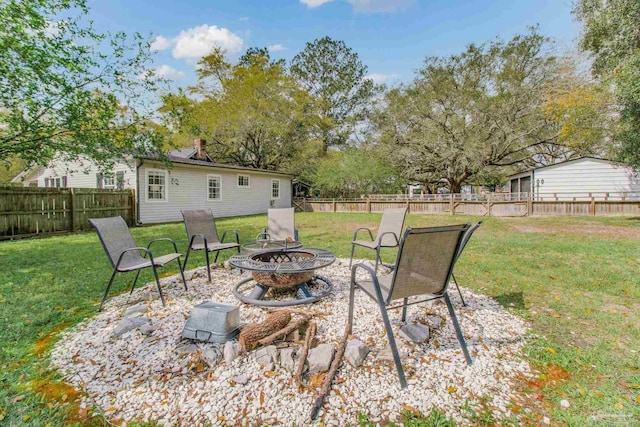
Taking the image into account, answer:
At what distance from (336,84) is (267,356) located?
Answer: 2561 cm

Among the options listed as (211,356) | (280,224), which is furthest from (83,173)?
(211,356)

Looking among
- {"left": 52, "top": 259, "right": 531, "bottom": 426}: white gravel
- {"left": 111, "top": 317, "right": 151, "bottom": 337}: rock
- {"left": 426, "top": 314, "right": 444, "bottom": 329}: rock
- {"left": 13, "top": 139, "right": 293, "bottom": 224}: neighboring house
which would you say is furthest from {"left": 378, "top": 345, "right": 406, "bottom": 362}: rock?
{"left": 13, "top": 139, "right": 293, "bottom": 224}: neighboring house

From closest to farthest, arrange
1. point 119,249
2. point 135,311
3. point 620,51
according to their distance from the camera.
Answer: point 135,311 → point 119,249 → point 620,51

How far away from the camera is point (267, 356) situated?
2080 millimetres

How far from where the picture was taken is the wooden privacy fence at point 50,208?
787 centimetres

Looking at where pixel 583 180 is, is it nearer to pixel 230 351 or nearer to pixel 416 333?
pixel 416 333

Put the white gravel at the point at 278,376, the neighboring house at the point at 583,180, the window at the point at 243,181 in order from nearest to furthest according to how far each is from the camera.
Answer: the white gravel at the point at 278,376 → the neighboring house at the point at 583,180 → the window at the point at 243,181

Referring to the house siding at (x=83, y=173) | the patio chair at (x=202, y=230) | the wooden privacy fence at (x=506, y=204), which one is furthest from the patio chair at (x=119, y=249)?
the wooden privacy fence at (x=506, y=204)

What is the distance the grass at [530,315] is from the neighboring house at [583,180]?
32.3 feet

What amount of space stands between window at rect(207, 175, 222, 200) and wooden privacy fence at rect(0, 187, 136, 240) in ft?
12.4

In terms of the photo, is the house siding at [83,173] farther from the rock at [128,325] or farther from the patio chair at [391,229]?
the patio chair at [391,229]

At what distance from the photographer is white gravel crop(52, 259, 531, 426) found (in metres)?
1.71

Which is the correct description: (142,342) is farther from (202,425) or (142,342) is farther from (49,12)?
(49,12)

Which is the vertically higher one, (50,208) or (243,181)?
(243,181)
